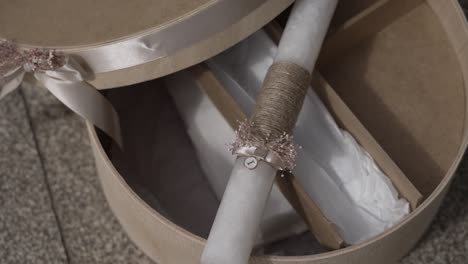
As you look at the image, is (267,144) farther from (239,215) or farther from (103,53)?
(103,53)

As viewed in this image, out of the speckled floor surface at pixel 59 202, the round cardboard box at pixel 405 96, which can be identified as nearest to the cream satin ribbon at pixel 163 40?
the round cardboard box at pixel 405 96

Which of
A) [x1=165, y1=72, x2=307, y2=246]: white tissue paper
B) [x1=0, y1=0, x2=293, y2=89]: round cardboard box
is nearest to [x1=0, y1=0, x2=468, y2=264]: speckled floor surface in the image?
[x1=165, y1=72, x2=307, y2=246]: white tissue paper

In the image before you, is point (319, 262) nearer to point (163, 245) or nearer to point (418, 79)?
point (163, 245)

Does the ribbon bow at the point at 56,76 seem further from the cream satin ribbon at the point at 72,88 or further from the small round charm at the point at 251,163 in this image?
the small round charm at the point at 251,163

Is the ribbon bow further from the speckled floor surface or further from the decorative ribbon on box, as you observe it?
the speckled floor surface

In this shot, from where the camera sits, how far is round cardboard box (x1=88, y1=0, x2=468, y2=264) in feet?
3.32

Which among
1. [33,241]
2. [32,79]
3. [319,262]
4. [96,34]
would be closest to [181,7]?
[96,34]

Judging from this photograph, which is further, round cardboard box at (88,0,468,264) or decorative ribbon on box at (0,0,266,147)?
round cardboard box at (88,0,468,264)

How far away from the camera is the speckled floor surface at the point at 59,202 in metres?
1.12

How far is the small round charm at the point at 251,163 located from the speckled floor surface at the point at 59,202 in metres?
0.34

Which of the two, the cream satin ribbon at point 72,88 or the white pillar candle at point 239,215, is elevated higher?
the cream satin ribbon at point 72,88

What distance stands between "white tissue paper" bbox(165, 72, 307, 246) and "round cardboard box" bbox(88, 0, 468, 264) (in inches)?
6.0

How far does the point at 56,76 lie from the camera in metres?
0.93

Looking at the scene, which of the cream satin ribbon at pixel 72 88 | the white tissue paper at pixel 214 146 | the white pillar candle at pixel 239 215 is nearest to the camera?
the white pillar candle at pixel 239 215
